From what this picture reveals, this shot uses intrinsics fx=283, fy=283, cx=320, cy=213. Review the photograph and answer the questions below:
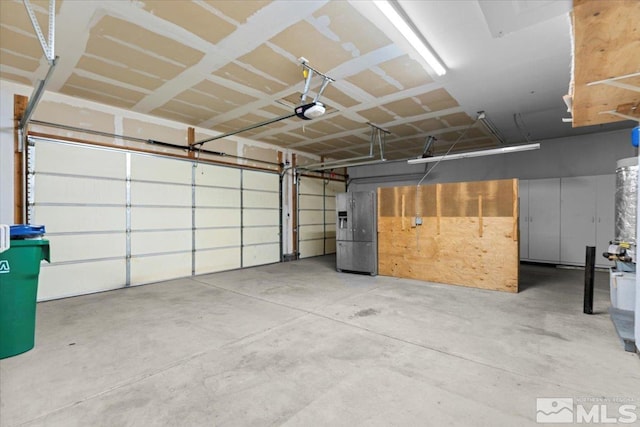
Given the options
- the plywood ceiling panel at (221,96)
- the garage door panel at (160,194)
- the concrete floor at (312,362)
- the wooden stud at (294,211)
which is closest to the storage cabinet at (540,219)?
the concrete floor at (312,362)

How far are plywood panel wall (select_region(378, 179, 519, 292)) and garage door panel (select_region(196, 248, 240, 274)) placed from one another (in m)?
3.60

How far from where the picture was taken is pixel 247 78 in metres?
4.04

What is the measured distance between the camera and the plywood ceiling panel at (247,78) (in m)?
3.77

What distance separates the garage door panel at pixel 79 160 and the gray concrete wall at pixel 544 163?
25.3 feet

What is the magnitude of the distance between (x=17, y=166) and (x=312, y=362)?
5.20 meters

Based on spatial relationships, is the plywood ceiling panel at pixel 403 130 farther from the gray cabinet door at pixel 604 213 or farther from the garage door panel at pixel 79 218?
the garage door panel at pixel 79 218

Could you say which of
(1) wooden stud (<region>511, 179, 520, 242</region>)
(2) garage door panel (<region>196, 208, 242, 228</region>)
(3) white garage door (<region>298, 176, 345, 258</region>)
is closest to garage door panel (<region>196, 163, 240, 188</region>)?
(2) garage door panel (<region>196, 208, 242, 228</region>)

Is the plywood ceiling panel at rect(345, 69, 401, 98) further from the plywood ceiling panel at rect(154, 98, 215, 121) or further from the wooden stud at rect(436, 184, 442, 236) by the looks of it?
the plywood ceiling panel at rect(154, 98, 215, 121)

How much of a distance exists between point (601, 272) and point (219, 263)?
28.7ft

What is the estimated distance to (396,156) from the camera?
30.9 ft

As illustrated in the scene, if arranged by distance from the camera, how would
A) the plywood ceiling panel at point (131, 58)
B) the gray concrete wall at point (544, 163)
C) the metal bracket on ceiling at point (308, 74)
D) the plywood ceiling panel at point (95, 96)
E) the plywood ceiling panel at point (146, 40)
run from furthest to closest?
the gray concrete wall at point (544, 163)
the plywood ceiling panel at point (95, 96)
the metal bracket on ceiling at point (308, 74)
the plywood ceiling panel at point (131, 58)
the plywood ceiling panel at point (146, 40)

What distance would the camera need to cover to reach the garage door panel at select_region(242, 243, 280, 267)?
7395mm

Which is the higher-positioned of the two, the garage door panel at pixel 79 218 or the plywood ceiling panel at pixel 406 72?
the plywood ceiling panel at pixel 406 72

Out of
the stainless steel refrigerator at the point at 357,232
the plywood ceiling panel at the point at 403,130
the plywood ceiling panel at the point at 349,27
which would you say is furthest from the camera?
the plywood ceiling panel at the point at 403,130
